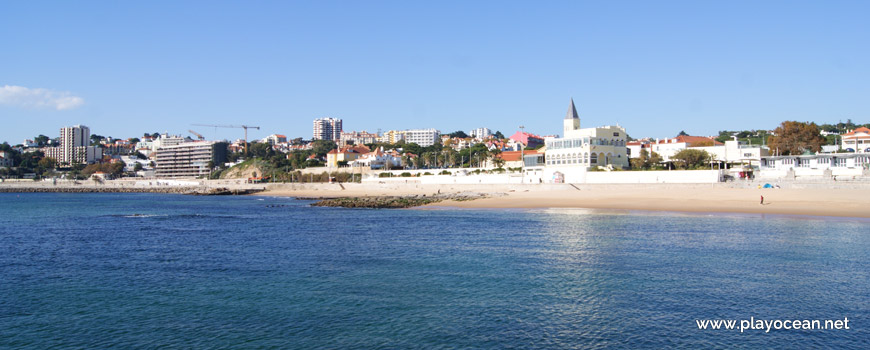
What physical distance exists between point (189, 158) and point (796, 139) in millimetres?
149267

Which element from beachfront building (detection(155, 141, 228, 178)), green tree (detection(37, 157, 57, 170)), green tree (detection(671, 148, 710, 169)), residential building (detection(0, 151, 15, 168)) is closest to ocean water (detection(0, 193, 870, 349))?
green tree (detection(671, 148, 710, 169))

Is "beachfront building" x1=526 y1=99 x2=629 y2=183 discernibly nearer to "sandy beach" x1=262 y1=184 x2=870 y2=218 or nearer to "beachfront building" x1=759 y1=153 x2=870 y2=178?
"sandy beach" x1=262 y1=184 x2=870 y2=218

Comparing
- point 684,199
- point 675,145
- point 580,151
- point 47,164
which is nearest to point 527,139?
point 675,145

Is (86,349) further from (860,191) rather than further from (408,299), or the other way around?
(860,191)

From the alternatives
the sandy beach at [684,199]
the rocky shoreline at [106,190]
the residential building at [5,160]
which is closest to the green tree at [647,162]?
the sandy beach at [684,199]

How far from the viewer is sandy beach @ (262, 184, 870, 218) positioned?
36406 millimetres

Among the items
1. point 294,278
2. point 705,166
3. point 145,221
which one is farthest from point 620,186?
point 294,278

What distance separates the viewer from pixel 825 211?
34.3 metres

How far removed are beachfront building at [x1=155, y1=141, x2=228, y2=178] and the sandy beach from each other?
118 m

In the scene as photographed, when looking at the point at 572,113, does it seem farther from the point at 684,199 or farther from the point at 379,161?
the point at 379,161

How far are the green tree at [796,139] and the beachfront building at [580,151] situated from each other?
661 inches

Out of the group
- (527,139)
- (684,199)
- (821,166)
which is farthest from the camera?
(527,139)

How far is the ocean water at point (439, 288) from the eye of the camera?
11.5 m

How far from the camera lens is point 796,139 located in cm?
6488
